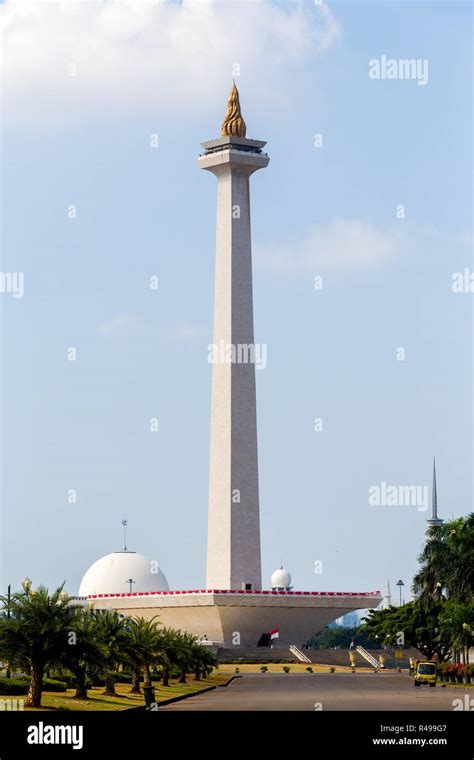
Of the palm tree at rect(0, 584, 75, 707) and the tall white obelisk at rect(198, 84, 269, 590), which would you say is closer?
the palm tree at rect(0, 584, 75, 707)

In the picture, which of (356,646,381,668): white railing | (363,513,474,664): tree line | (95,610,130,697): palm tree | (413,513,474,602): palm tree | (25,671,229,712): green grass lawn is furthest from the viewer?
(356,646,381,668): white railing

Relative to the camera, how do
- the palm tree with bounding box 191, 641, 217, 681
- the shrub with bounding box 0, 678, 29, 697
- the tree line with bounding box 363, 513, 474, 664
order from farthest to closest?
1. the tree line with bounding box 363, 513, 474, 664
2. the palm tree with bounding box 191, 641, 217, 681
3. the shrub with bounding box 0, 678, 29, 697

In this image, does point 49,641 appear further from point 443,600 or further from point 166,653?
point 443,600

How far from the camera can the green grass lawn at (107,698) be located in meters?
39.4

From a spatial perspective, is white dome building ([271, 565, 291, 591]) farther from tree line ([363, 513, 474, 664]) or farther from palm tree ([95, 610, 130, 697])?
palm tree ([95, 610, 130, 697])

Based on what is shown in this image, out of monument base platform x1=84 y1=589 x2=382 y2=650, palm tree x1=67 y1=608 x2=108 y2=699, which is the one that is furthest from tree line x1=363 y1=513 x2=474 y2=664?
palm tree x1=67 y1=608 x2=108 y2=699

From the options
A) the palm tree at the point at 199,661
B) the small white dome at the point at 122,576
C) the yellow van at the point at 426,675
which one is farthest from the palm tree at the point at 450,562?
the small white dome at the point at 122,576

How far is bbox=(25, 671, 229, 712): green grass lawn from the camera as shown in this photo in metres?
39.4

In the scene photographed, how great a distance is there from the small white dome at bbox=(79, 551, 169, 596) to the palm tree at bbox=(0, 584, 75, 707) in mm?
75004

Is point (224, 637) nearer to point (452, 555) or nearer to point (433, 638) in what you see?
point (433, 638)

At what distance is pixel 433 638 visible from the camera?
88312mm

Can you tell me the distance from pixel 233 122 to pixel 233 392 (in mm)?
18660
